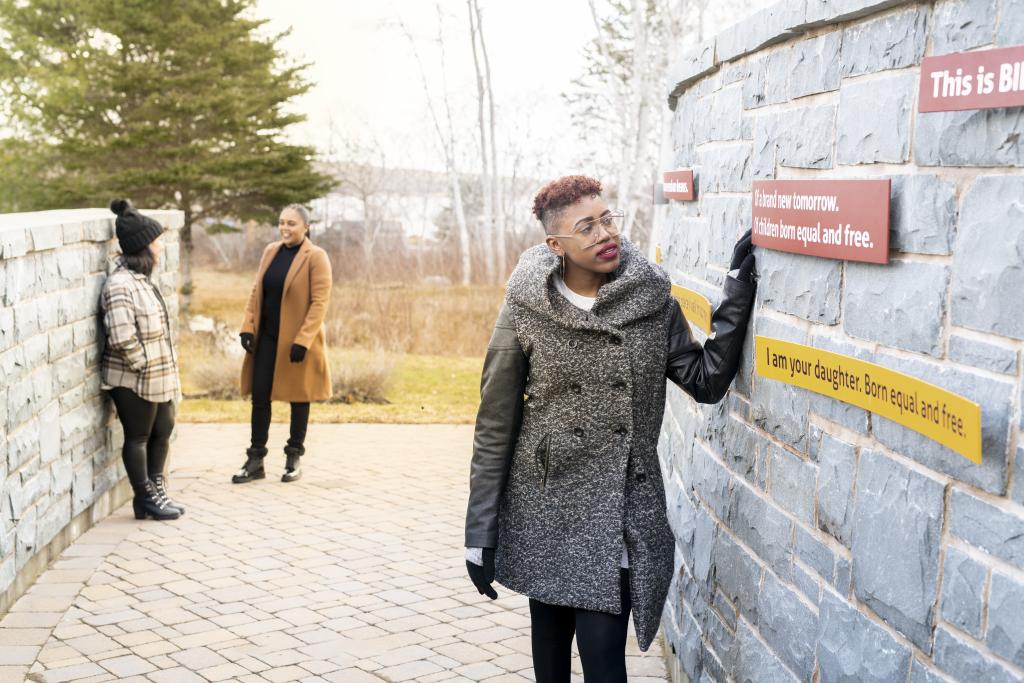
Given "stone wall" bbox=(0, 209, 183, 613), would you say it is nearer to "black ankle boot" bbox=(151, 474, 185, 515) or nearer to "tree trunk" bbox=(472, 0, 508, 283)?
"black ankle boot" bbox=(151, 474, 185, 515)

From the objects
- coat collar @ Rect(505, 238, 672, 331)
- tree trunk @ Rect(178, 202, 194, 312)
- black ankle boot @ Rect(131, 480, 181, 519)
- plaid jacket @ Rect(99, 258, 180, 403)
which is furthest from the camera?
tree trunk @ Rect(178, 202, 194, 312)

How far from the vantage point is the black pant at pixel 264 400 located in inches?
341

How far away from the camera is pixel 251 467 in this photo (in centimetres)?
885

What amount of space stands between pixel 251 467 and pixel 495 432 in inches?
218

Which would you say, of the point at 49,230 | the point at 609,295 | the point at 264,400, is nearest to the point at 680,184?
the point at 609,295

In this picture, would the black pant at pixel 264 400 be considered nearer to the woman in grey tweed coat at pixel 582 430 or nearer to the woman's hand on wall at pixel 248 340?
the woman's hand on wall at pixel 248 340

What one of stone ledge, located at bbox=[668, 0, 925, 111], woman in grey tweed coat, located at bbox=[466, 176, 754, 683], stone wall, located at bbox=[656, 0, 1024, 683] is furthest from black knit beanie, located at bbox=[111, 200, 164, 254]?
woman in grey tweed coat, located at bbox=[466, 176, 754, 683]

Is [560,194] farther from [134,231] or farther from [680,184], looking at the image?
[134,231]

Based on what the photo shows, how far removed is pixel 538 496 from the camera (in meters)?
3.68

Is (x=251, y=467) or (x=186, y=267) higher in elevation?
(x=251, y=467)

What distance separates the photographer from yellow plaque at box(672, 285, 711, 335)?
173 inches

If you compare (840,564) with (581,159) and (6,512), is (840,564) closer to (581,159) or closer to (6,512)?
(6,512)

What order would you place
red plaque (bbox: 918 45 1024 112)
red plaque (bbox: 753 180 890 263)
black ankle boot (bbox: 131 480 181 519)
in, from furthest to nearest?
1. black ankle boot (bbox: 131 480 181 519)
2. red plaque (bbox: 753 180 890 263)
3. red plaque (bbox: 918 45 1024 112)

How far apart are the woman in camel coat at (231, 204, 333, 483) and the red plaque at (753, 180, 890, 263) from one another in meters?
5.33
